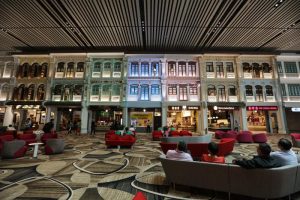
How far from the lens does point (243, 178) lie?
2.67 metres

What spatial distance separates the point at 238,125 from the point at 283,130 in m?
4.34

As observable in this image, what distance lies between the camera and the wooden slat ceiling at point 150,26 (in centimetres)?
1013

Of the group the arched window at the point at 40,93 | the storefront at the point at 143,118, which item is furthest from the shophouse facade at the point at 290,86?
the arched window at the point at 40,93

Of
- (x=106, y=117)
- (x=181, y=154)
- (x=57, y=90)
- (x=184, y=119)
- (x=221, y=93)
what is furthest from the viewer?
(x=184, y=119)

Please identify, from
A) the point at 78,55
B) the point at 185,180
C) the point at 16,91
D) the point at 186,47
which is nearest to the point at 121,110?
the point at 78,55

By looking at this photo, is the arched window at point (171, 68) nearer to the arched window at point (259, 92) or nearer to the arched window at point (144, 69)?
the arched window at point (144, 69)

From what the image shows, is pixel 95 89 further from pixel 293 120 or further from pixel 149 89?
pixel 293 120

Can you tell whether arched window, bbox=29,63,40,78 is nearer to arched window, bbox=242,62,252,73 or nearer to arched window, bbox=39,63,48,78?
arched window, bbox=39,63,48,78

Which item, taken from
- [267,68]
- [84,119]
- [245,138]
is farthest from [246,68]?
[84,119]

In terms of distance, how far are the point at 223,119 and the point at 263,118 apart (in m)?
4.21

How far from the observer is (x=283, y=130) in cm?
1608

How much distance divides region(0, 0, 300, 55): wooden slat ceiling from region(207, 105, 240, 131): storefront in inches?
254

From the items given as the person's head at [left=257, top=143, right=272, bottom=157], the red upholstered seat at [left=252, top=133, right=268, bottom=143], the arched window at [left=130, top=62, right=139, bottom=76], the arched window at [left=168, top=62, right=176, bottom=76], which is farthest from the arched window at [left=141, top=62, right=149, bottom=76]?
the person's head at [left=257, top=143, right=272, bottom=157]

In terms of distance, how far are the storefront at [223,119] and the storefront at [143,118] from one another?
5.84 meters
